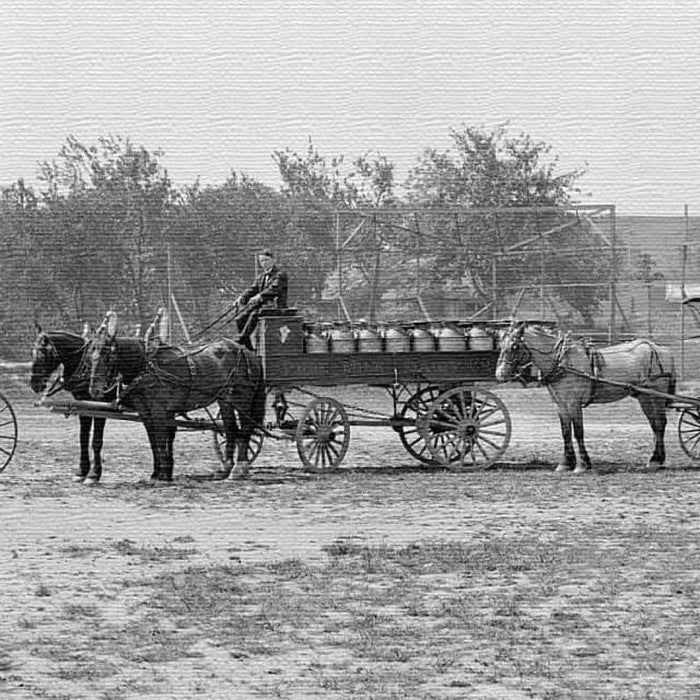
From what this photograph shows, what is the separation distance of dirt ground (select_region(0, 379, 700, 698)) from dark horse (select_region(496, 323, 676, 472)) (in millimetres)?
473

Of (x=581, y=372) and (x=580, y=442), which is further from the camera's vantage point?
(x=581, y=372)

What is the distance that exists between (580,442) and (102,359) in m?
4.79

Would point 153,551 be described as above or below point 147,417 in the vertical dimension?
below

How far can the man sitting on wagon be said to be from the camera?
45.8ft

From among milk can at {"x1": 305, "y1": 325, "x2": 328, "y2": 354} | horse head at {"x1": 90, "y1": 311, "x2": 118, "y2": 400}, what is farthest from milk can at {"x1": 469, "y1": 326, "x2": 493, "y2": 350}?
horse head at {"x1": 90, "y1": 311, "x2": 118, "y2": 400}

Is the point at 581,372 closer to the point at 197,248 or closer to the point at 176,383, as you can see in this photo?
the point at 176,383

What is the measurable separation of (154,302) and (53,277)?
6.23 ft

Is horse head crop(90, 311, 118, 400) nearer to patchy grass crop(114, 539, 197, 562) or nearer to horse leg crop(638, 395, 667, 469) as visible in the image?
patchy grass crop(114, 539, 197, 562)

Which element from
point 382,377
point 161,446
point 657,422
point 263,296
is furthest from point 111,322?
point 657,422

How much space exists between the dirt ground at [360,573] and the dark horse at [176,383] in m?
0.50

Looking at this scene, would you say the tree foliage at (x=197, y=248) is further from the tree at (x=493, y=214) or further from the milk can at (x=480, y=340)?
Answer: the milk can at (x=480, y=340)

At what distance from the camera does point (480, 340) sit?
14258 millimetres

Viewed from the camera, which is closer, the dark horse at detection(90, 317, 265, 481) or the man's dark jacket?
the dark horse at detection(90, 317, 265, 481)

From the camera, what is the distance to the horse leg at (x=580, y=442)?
45.7 ft
